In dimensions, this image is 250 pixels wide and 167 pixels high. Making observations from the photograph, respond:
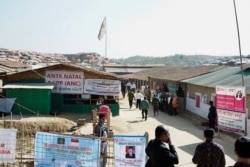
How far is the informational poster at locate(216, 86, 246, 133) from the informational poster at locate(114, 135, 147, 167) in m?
7.85

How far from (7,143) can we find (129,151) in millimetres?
3047

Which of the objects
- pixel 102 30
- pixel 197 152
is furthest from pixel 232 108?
pixel 102 30

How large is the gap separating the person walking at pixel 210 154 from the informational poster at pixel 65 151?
8.19ft

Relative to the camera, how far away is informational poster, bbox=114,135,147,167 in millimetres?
7770

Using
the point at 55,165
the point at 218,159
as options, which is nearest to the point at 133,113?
the point at 55,165

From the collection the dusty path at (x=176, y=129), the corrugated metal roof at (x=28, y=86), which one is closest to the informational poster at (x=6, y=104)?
the corrugated metal roof at (x=28, y=86)

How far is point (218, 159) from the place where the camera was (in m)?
6.16

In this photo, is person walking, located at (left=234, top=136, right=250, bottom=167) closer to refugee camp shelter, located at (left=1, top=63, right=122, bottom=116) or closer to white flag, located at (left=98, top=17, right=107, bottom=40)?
refugee camp shelter, located at (left=1, top=63, right=122, bottom=116)

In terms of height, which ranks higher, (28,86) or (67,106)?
(28,86)

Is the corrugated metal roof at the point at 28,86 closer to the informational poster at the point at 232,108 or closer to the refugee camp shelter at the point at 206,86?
the refugee camp shelter at the point at 206,86

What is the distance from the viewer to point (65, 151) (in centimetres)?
802

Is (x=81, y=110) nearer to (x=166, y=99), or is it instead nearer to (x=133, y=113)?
(x=133, y=113)

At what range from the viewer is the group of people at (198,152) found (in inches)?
159

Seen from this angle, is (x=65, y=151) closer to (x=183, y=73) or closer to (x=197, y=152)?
(x=197, y=152)
